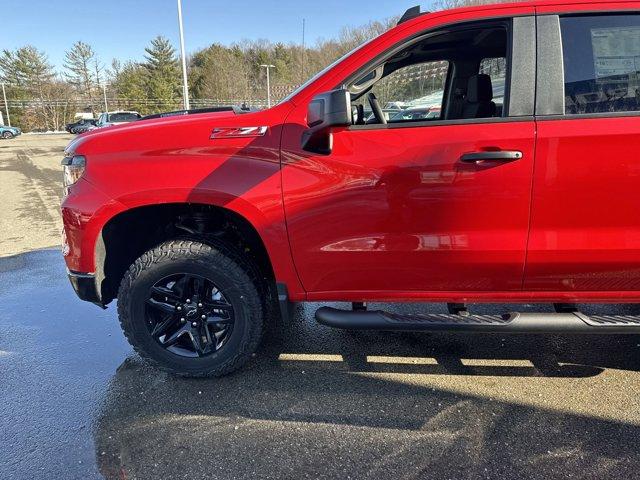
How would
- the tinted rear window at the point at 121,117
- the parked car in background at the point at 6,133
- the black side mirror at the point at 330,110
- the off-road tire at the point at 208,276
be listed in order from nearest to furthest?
the black side mirror at the point at 330,110, the off-road tire at the point at 208,276, the tinted rear window at the point at 121,117, the parked car in background at the point at 6,133

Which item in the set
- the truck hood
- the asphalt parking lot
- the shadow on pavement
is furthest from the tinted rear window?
the shadow on pavement

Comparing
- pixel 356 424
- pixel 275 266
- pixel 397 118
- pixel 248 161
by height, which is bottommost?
pixel 356 424

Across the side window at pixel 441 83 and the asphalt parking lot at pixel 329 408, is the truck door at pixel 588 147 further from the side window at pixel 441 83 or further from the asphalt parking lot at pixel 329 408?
the asphalt parking lot at pixel 329 408

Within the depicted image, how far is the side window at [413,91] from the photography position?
134 inches

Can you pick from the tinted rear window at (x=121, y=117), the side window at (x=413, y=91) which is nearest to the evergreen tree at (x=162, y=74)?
the tinted rear window at (x=121, y=117)

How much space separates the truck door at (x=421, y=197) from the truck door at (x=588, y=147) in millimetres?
90

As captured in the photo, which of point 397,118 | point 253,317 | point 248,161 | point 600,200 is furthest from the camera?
point 397,118

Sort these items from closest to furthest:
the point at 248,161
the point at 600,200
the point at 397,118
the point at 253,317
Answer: the point at 600,200 < the point at 248,161 < the point at 253,317 < the point at 397,118

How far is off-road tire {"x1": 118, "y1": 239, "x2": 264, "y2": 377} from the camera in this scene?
8.93 ft

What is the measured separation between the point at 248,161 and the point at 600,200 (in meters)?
1.81

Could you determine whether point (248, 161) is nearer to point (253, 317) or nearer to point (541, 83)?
point (253, 317)

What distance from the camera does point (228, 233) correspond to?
294 centimetres

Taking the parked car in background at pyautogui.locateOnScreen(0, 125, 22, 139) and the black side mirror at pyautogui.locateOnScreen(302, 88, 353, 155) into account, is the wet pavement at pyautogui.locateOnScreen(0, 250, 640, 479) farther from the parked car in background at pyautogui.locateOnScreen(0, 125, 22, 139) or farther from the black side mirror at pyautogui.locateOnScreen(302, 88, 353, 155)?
the parked car in background at pyautogui.locateOnScreen(0, 125, 22, 139)

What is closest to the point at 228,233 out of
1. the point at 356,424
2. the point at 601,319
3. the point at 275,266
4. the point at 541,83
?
the point at 275,266
